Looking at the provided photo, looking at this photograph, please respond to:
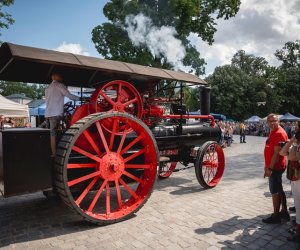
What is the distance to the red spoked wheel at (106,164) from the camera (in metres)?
3.90

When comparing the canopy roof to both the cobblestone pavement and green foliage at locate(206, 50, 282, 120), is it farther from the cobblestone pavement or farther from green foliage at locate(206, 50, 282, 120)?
green foliage at locate(206, 50, 282, 120)

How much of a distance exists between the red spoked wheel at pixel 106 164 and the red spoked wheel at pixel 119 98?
283mm

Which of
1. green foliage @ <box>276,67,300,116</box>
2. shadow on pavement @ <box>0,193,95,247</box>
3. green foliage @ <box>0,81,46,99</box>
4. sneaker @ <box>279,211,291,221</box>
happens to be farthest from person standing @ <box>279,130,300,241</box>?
green foliage @ <box>0,81,46,99</box>

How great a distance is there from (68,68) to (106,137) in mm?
1303

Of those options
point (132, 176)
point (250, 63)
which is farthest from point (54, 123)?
point (250, 63)

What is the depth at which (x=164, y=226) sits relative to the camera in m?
4.32

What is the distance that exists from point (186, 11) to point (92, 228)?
55.0 feet

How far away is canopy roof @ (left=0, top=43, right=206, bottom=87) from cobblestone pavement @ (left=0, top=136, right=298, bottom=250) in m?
2.28

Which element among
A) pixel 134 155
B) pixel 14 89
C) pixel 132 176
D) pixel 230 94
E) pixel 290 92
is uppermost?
pixel 14 89

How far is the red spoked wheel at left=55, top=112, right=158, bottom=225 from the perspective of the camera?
12.8 ft

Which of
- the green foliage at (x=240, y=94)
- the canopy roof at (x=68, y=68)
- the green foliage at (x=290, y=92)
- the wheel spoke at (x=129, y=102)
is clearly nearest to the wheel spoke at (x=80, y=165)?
the wheel spoke at (x=129, y=102)

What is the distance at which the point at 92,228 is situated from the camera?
4.21m

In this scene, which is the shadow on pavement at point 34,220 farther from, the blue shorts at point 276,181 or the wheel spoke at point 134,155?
the blue shorts at point 276,181

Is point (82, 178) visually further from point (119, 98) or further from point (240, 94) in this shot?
point (240, 94)
